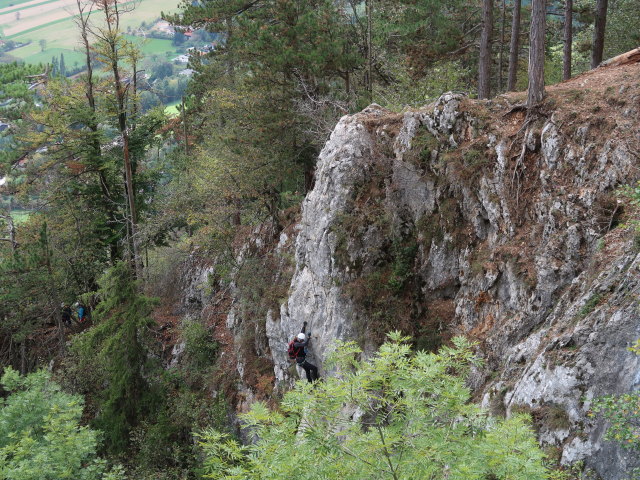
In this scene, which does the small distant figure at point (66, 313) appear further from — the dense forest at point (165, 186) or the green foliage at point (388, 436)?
the green foliage at point (388, 436)

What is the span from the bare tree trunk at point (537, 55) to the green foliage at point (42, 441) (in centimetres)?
1383

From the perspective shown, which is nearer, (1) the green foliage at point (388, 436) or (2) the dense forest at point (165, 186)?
(1) the green foliage at point (388, 436)

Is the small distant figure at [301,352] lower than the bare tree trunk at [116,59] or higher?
lower

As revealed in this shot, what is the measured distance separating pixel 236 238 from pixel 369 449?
1732cm

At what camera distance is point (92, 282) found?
2583 cm

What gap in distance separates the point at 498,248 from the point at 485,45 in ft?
28.1

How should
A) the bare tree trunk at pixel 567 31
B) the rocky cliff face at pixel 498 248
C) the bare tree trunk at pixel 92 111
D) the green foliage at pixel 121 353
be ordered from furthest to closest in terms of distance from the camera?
1. the bare tree trunk at pixel 92 111
2. the green foliage at pixel 121 353
3. the bare tree trunk at pixel 567 31
4. the rocky cliff face at pixel 498 248

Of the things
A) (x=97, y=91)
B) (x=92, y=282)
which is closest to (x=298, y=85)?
(x=97, y=91)

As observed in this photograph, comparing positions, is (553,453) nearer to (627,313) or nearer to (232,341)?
(627,313)

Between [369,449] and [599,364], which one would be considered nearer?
[369,449]

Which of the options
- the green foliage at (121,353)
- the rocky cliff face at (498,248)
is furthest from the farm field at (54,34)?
the rocky cliff face at (498,248)

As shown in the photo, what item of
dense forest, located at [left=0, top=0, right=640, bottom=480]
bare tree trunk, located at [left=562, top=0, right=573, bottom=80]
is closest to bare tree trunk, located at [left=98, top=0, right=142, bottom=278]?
dense forest, located at [left=0, top=0, right=640, bottom=480]

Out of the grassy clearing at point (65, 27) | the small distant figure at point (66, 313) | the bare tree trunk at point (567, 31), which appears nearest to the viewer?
the bare tree trunk at point (567, 31)

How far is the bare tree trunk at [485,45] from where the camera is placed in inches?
641
